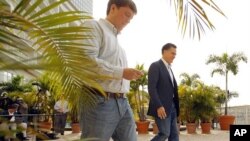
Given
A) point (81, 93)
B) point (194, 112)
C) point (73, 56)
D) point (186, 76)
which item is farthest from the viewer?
point (186, 76)

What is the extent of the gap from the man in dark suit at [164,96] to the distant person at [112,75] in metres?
1.94

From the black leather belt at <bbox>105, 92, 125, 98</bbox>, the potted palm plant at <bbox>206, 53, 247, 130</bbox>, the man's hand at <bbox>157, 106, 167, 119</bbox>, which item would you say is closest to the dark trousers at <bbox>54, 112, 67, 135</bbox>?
the black leather belt at <bbox>105, 92, 125, 98</bbox>

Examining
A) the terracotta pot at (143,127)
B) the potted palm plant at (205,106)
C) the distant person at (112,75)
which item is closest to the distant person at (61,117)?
the distant person at (112,75)

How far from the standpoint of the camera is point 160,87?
16.0 ft

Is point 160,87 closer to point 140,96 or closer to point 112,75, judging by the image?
point 112,75

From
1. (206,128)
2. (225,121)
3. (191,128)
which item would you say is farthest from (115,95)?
(225,121)

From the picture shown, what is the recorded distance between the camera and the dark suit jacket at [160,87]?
475cm

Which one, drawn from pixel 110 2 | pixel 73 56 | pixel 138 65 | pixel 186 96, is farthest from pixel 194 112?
pixel 73 56

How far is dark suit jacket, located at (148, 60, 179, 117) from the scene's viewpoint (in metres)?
4.75

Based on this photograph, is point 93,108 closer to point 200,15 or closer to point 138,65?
point 200,15

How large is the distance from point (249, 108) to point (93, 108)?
13.3m

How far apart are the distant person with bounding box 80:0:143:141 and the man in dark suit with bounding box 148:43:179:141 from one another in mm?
1941

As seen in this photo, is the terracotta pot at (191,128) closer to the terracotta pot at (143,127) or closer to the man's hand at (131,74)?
the terracotta pot at (143,127)

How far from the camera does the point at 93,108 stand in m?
2.51
